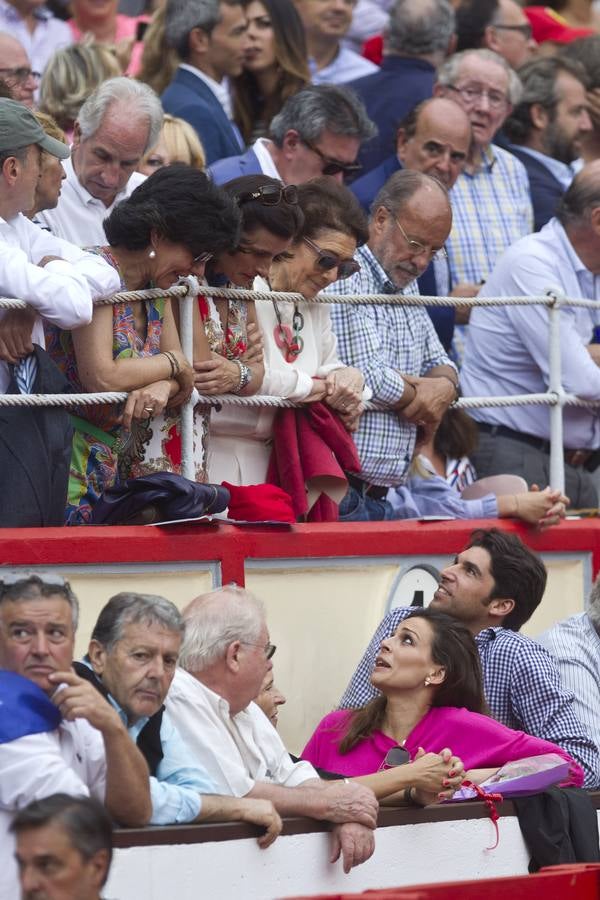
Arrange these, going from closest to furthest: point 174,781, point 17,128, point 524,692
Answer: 1. point 174,781
2. point 17,128
3. point 524,692

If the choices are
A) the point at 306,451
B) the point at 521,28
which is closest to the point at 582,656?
the point at 306,451

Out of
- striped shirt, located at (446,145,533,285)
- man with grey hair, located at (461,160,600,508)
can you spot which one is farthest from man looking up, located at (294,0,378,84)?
man with grey hair, located at (461,160,600,508)

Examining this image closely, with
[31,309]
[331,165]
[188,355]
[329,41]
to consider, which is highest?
[329,41]

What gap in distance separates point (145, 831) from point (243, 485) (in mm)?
2109

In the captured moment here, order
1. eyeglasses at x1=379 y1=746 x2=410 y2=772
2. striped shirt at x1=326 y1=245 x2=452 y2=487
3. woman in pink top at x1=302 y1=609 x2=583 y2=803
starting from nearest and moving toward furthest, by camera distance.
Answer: eyeglasses at x1=379 y1=746 x2=410 y2=772 < woman in pink top at x1=302 y1=609 x2=583 y2=803 < striped shirt at x1=326 y1=245 x2=452 y2=487

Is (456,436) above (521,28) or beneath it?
beneath

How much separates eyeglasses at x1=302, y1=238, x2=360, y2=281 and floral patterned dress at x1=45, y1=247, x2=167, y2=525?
0.79m

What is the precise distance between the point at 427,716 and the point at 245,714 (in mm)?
871

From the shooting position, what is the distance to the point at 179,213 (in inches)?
257

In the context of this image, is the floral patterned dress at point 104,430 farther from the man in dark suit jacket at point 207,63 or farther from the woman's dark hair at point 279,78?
the woman's dark hair at point 279,78

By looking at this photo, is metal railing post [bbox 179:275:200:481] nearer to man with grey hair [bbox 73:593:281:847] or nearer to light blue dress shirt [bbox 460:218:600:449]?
man with grey hair [bbox 73:593:281:847]

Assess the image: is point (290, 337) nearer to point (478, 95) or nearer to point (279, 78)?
point (279, 78)

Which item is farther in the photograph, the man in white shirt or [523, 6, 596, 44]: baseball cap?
[523, 6, 596, 44]: baseball cap

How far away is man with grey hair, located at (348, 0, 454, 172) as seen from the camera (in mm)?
10008
